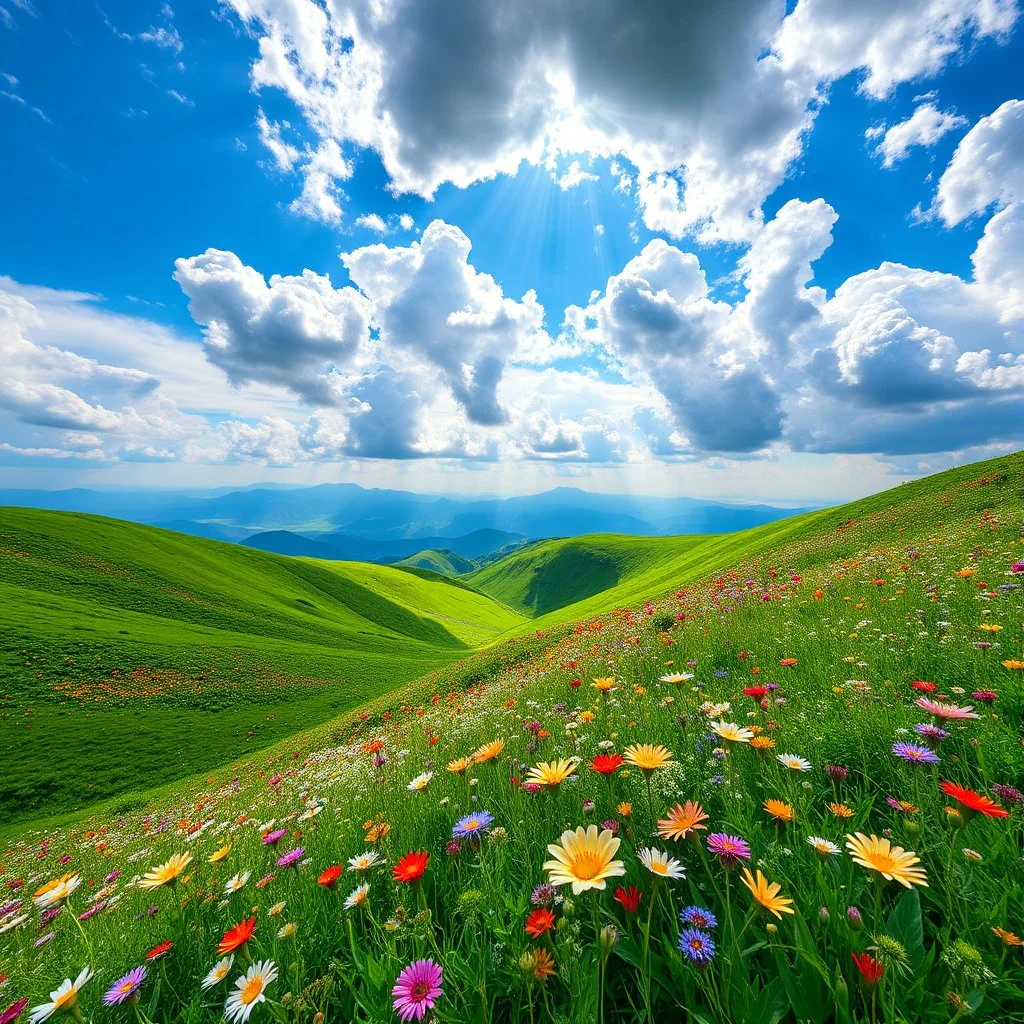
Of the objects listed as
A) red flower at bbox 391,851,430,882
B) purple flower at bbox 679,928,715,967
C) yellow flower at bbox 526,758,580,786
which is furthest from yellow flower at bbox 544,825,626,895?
red flower at bbox 391,851,430,882

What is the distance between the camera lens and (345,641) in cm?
4994

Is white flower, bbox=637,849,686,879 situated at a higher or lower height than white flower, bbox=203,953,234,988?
higher

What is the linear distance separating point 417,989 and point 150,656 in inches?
1700

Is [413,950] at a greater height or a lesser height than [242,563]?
greater

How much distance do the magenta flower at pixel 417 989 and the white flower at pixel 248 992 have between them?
54 cm

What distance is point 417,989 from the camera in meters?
1.48

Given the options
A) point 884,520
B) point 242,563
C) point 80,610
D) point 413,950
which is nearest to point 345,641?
point 80,610

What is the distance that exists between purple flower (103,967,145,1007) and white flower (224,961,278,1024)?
433 millimetres

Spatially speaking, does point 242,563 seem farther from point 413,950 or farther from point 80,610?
point 413,950

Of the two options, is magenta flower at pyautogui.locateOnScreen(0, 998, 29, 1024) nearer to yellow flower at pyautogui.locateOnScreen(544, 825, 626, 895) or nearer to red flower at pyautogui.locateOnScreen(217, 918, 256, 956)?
red flower at pyautogui.locateOnScreen(217, 918, 256, 956)

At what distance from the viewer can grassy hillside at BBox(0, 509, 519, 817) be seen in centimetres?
2286

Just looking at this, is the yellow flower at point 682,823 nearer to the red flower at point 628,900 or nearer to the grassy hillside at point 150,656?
the red flower at point 628,900

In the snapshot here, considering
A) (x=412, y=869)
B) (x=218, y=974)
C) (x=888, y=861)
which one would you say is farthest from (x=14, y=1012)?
(x=888, y=861)

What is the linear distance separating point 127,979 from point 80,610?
53.1m
